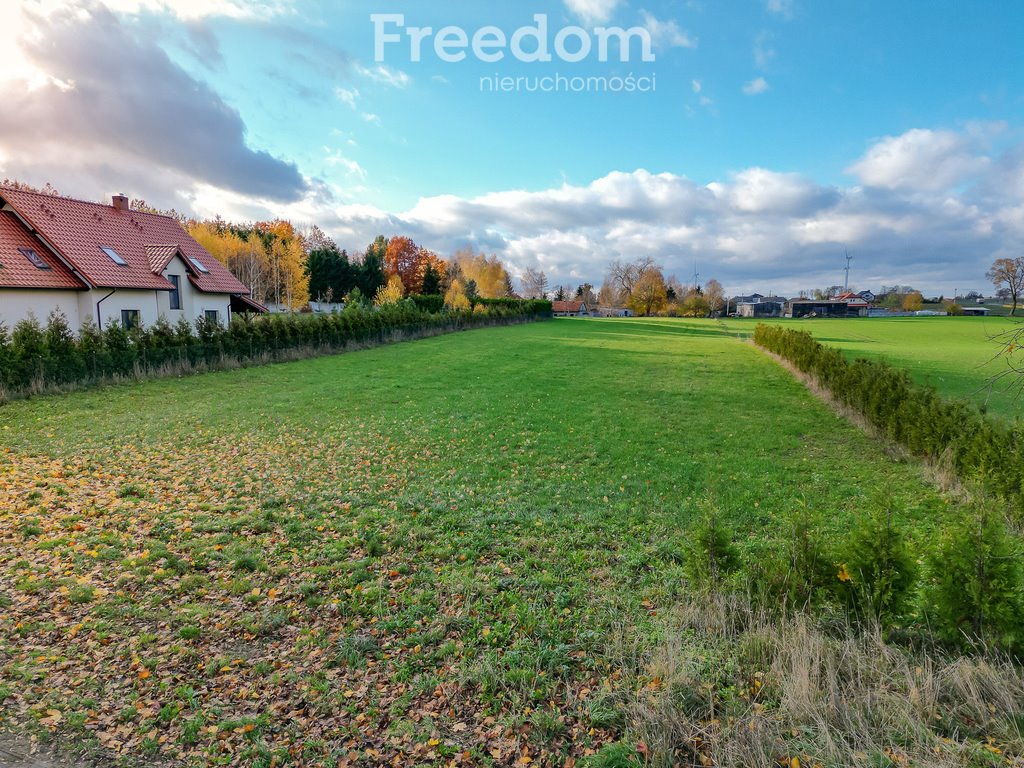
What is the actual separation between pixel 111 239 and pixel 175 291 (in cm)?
377

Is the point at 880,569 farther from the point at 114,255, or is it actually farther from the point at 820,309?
the point at 820,309

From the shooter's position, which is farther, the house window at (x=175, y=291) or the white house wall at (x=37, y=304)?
the house window at (x=175, y=291)

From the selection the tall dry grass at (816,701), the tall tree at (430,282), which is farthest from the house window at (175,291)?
the tall tree at (430,282)

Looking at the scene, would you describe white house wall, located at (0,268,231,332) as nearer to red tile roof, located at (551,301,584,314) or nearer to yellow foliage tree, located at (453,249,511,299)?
yellow foliage tree, located at (453,249,511,299)

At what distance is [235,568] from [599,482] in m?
5.35

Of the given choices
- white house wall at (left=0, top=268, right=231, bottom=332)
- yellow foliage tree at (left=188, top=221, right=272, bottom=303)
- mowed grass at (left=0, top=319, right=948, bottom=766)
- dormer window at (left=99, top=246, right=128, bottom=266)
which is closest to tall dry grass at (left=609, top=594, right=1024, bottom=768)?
mowed grass at (left=0, top=319, right=948, bottom=766)

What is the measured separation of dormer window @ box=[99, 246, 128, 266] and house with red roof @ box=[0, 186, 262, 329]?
58mm

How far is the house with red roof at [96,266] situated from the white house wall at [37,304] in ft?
0.11

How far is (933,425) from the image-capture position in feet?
30.2

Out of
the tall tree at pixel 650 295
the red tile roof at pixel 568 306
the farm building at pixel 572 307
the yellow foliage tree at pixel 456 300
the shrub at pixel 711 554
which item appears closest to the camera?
the shrub at pixel 711 554

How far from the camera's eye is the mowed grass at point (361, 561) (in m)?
3.49

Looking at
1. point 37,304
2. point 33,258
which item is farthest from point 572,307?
point 37,304

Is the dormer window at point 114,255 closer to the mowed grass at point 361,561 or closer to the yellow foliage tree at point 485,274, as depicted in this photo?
the mowed grass at point 361,561

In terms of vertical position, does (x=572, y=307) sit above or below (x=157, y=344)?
above
